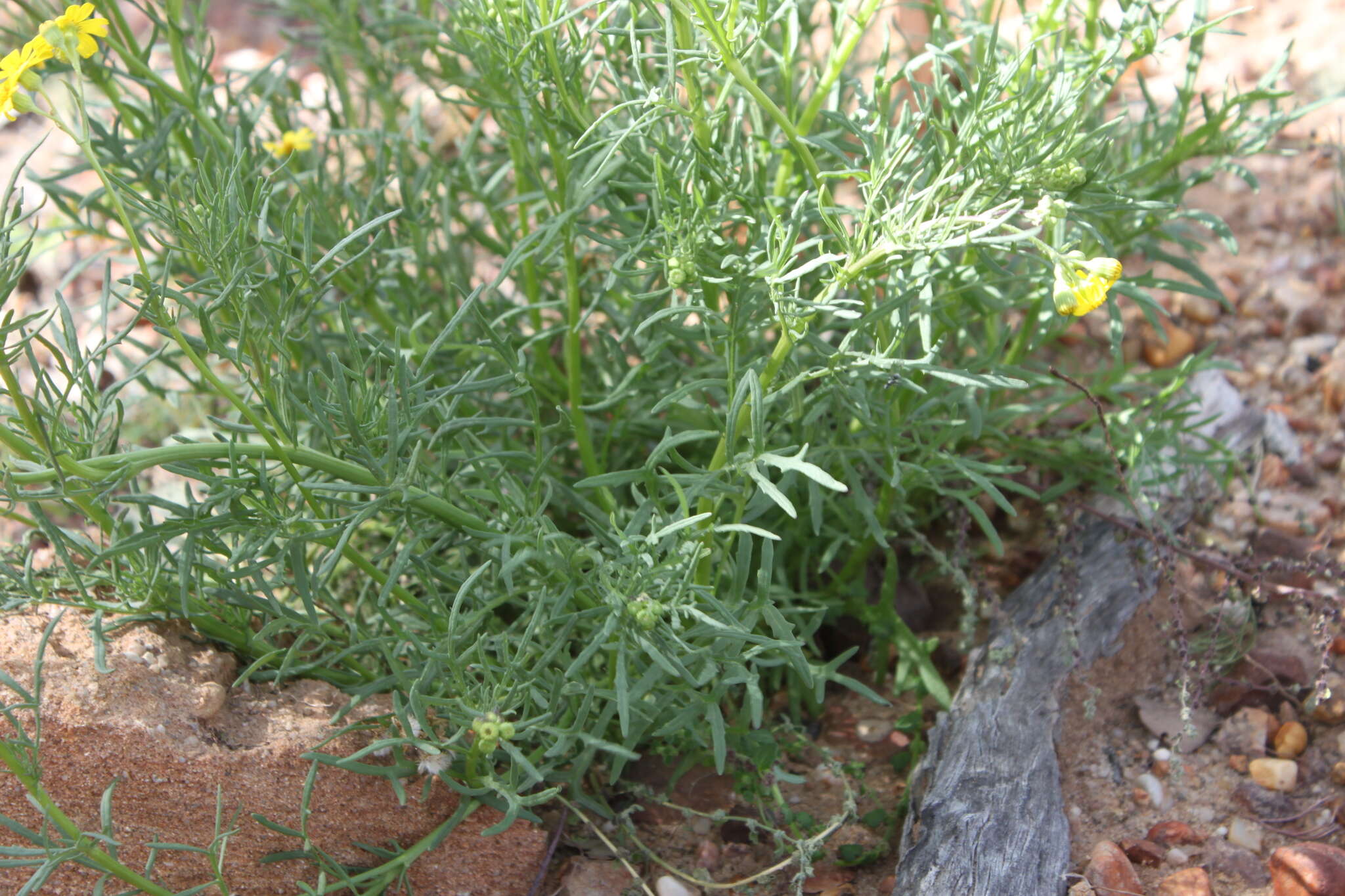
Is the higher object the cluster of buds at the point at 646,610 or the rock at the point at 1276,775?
the cluster of buds at the point at 646,610

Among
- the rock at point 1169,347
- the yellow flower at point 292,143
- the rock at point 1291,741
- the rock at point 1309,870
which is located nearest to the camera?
the rock at point 1309,870

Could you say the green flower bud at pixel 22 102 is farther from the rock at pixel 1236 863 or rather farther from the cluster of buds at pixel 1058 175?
the rock at pixel 1236 863

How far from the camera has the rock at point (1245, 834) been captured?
2029 mm

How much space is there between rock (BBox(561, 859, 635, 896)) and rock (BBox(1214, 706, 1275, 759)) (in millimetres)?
1263

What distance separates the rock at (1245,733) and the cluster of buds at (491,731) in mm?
1515

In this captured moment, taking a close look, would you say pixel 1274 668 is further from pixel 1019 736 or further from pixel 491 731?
pixel 491 731

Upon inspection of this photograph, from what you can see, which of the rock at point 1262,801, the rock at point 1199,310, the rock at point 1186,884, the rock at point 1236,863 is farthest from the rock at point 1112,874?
the rock at point 1199,310

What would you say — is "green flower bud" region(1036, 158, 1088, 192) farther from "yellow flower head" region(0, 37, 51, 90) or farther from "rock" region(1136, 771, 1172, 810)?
"yellow flower head" region(0, 37, 51, 90)

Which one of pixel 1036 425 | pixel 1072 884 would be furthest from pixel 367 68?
pixel 1072 884

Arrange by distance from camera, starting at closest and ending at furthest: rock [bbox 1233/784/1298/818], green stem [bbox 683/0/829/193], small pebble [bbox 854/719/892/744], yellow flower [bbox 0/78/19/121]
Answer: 1. yellow flower [bbox 0/78/19/121]
2. green stem [bbox 683/0/829/193]
3. rock [bbox 1233/784/1298/818]
4. small pebble [bbox 854/719/892/744]

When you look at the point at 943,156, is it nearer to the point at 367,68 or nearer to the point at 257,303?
the point at 257,303

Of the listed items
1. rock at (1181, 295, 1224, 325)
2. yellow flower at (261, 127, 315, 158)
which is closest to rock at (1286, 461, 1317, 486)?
rock at (1181, 295, 1224, 325)

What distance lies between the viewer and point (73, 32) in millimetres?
1507

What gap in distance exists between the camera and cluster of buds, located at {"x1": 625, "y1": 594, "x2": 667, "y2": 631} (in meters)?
1.67
